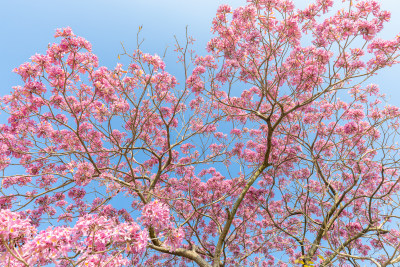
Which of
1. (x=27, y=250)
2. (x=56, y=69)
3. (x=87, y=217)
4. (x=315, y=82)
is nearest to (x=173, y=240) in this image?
(x=87, y=217)

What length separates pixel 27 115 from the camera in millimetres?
5984

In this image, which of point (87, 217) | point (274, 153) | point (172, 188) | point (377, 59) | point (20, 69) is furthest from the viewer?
point (172, 188)

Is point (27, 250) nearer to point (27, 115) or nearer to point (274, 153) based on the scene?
point (27, 115)

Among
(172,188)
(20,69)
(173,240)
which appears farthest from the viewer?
(172,188)

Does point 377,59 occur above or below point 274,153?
above

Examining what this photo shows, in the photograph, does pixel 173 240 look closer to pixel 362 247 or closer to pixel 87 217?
pixel 87 217

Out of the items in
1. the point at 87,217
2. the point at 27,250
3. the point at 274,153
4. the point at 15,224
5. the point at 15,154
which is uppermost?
the point at 274,153

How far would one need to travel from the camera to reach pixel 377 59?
5785 mm

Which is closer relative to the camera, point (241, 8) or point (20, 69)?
point (20, 69)

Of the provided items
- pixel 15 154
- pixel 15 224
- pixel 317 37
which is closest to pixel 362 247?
pixel 317 37

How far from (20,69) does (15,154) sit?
2.31m

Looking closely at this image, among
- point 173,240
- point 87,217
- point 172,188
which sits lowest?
point 87,217

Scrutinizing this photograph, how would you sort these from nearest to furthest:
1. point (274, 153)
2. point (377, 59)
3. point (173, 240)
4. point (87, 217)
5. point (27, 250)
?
point (27, 250) → point (87, 217) → point (173, 240) → point (377, 59) → point (274, 153)

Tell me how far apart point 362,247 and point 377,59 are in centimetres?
608
